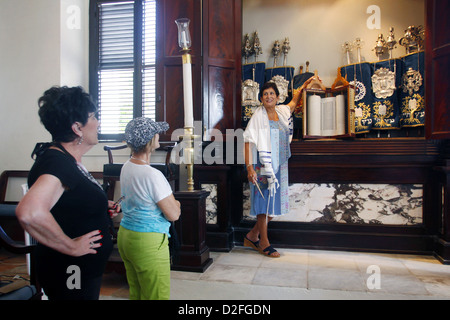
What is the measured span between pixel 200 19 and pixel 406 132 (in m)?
2.53

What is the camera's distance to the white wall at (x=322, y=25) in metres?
3.85

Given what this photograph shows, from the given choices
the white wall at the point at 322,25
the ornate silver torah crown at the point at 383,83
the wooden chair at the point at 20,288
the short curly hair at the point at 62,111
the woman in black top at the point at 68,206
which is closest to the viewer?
the woman in black top at the point at 68,206

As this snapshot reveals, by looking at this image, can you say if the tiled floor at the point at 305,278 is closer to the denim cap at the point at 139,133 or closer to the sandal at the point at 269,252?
the sandal at the point at 269,252

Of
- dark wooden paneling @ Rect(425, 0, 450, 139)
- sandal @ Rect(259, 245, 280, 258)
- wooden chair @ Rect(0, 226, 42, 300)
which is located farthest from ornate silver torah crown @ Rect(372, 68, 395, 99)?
wooden chair @ Rect(0, 226, 42, 300)

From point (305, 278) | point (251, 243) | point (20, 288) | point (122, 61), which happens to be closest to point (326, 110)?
point (251, 243)

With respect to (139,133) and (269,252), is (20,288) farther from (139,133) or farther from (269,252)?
(269,252)

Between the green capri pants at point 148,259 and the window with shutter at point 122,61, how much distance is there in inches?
111

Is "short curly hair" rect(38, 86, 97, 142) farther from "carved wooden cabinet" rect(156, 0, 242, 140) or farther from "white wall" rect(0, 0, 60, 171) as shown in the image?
"white wall" rect(0, 0, 60, 171)

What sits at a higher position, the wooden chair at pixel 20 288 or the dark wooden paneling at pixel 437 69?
the dark wooden paneling at pixel 437 69

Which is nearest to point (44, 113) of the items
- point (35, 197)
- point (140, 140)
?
point (35, 197)

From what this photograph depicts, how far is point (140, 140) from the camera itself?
4.86ft

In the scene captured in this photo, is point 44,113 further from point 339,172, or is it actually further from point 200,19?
point 339,172

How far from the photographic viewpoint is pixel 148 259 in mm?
1428

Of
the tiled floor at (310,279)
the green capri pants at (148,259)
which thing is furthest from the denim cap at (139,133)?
the tiled floor at (310,279)
